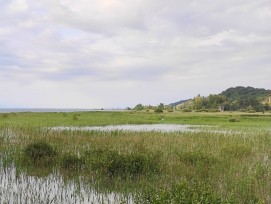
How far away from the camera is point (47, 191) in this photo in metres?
11.0

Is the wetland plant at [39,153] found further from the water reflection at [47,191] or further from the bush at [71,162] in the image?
the water reflection at [47,191]

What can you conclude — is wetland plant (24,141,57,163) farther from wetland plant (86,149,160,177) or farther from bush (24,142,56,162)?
wetland plant (86,149,160,177)

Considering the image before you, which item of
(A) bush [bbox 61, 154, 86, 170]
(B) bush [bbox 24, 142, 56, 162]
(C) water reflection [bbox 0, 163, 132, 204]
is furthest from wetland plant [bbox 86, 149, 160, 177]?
(B) bush [bbox 24, 142, 56, 162]

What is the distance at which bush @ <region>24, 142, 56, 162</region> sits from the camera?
16078 mm

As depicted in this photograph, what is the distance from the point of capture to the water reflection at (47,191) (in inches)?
393

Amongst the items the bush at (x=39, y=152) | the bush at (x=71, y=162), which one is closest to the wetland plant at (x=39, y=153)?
the bush at (x=39, y=152)

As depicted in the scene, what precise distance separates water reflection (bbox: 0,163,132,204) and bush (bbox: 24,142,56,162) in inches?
111

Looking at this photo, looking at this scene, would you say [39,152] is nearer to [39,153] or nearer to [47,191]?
[39,153]

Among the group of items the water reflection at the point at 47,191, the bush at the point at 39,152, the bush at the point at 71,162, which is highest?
the bush at the point at 39,152

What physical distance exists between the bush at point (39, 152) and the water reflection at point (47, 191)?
9.24ft

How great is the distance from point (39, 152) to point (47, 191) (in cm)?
549

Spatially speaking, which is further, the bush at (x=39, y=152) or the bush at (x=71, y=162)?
the bush at (x=39, y=152)

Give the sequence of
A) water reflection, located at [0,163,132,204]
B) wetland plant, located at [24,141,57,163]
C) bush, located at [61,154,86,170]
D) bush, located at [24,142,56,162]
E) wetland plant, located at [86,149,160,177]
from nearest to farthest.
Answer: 1. water reflection, located at [0,163,132,204]
2. wetland plant, located at [86,149,160,177]
3. bush, located at [61,154,86,170]
4. wetland plant, located at [24,141,57,163]
5. bush, located at [24,142,56,162]

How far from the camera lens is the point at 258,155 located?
61.3 ft
